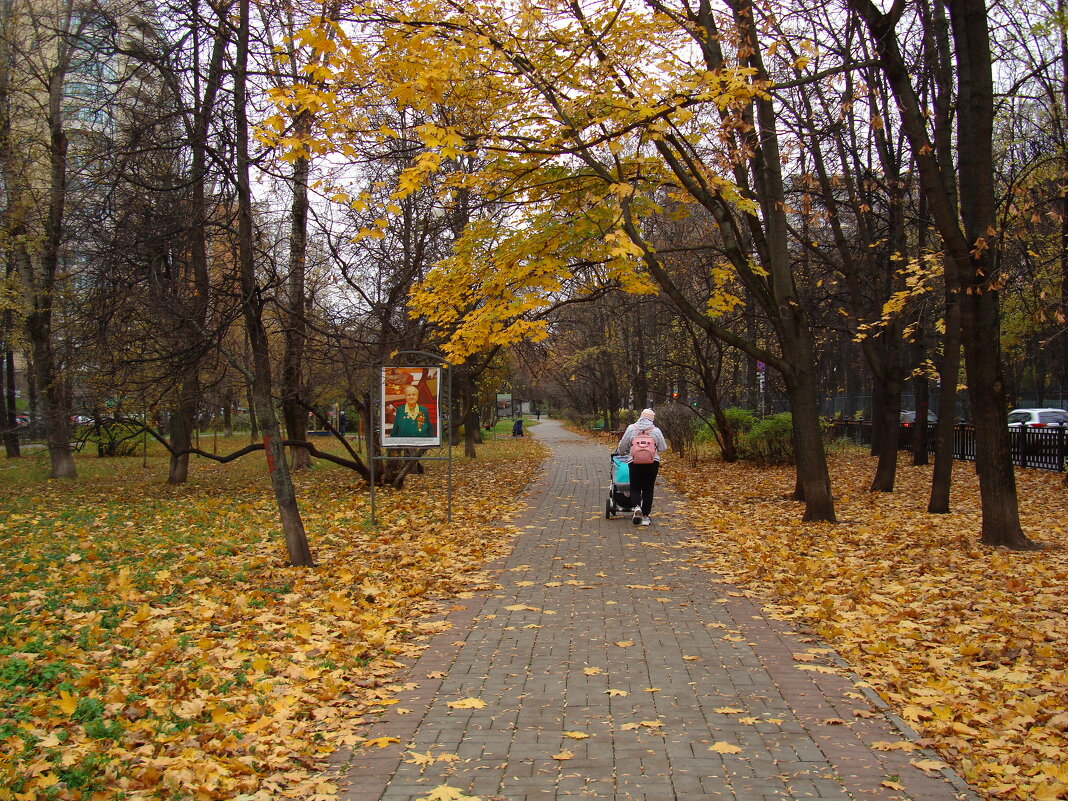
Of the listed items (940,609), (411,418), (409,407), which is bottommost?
(940,609)

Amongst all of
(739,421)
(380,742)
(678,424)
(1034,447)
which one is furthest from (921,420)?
(380,742)

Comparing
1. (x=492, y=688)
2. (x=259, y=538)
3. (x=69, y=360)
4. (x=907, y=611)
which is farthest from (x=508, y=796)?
(x=69, y=360)

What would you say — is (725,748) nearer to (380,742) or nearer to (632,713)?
(632,713)

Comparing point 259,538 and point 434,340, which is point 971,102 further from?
point 434,340

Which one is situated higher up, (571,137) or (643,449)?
(571,137)

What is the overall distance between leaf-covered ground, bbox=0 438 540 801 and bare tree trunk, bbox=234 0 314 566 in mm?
556

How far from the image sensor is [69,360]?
15062 millimetres

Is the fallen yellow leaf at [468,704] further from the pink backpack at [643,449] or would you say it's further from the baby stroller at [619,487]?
the baby stroller at [619,487]

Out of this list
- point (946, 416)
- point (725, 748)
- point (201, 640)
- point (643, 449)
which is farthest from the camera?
point (946, 416)

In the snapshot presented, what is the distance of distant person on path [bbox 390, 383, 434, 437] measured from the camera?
1198cm

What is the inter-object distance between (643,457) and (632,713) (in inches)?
296

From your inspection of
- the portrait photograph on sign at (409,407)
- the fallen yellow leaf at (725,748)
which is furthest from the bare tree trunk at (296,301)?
the fallen yellow leaf at (725,748)

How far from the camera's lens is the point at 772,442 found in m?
21.8

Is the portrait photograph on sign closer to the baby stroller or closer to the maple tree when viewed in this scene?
the maple tree
